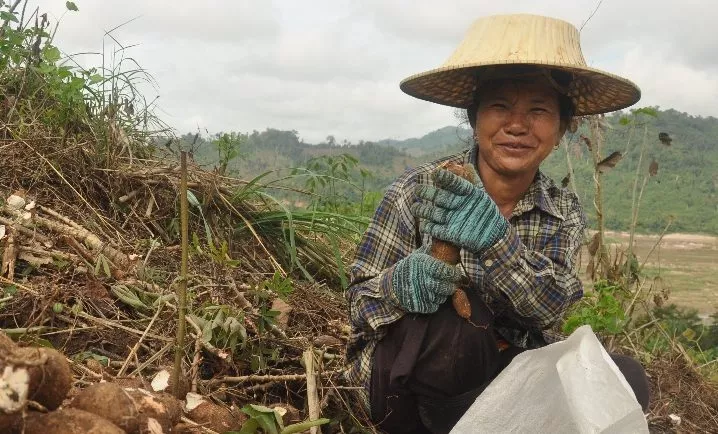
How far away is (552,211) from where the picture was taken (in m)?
1.94

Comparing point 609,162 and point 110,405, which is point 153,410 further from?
point 609,162

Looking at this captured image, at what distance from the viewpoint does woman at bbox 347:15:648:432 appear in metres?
1.58

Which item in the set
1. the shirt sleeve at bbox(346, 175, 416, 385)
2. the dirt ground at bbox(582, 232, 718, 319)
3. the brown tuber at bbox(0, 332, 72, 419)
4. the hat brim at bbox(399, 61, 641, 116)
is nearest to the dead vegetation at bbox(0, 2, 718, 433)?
the brown tuber at bbox(0, 332, 72, 419)

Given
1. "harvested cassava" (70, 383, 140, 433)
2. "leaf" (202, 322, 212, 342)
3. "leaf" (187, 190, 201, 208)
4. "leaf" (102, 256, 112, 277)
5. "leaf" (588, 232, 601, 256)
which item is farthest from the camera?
"leaf" (588, 232, 601, 256)

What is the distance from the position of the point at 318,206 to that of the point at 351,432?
1828 millimetres

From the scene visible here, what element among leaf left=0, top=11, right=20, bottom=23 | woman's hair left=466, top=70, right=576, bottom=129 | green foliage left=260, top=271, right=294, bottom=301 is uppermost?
leaf left=0, top=11, right=20, bottom=23

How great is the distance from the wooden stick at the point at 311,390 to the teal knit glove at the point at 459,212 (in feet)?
1.59

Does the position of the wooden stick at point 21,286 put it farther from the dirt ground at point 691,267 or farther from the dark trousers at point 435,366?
the dirt ground at point 691,267

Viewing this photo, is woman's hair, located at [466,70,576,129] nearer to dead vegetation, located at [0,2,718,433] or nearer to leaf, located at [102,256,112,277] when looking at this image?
dead vegetation, located at [0,2,718,433]

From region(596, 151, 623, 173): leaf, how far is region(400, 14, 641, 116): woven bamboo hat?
1.21m

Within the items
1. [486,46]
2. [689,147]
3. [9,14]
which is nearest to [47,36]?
[9,14]

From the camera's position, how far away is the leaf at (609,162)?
329 cm

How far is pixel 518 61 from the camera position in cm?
174

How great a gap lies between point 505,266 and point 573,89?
2.45 feet
